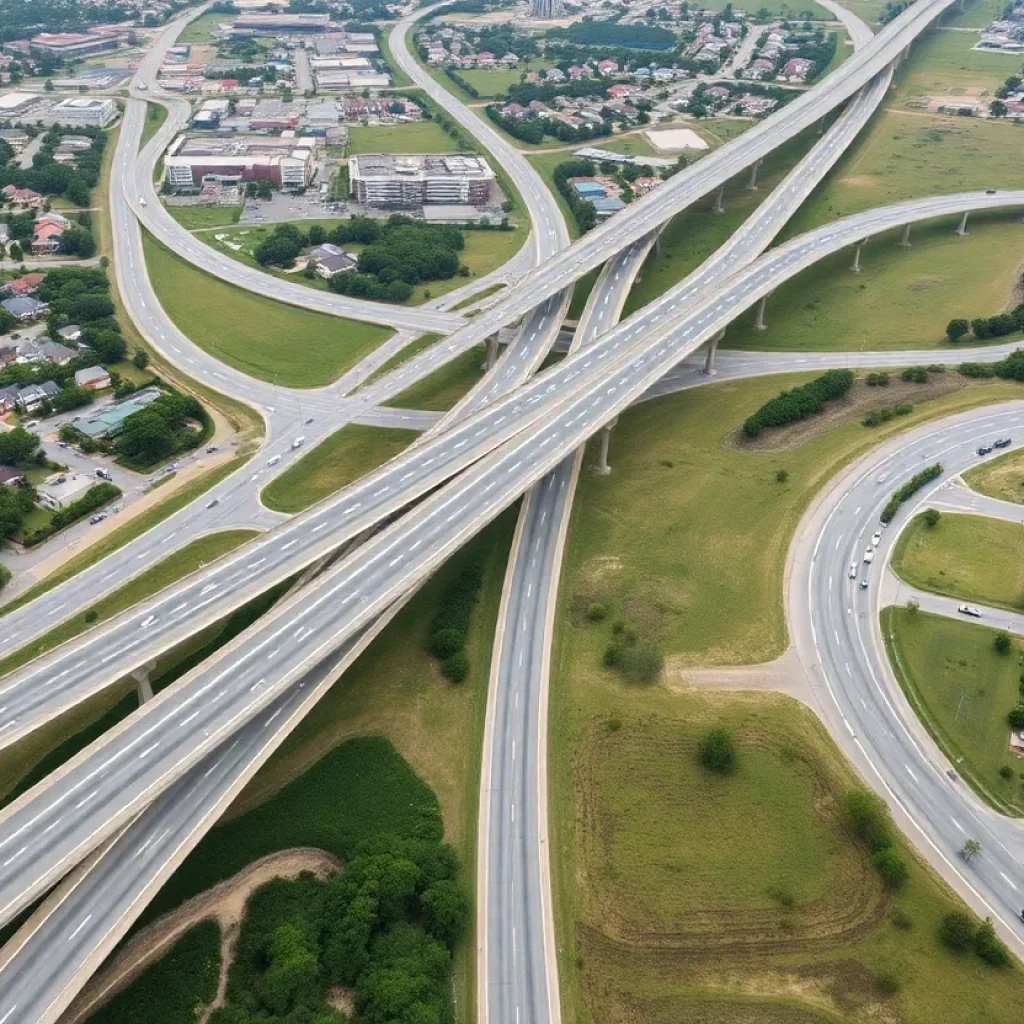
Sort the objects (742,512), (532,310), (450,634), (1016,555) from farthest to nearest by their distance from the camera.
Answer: (532,310), (742,512), (1016,555), (450,634)

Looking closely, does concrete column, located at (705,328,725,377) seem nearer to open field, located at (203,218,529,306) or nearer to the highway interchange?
the highway interchange

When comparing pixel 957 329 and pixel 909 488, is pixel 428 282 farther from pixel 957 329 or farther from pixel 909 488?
pixel 909 488

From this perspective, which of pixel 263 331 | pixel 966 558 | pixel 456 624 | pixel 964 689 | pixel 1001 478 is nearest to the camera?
pixel 964 689

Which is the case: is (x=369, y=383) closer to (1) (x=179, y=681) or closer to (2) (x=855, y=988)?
(1) (x=179, y=681)

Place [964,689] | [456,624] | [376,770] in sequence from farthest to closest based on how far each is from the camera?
[456,624] < [964,689] < [376,770]

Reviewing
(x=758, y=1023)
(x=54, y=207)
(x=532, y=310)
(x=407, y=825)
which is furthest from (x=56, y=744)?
(x=54, y=207)

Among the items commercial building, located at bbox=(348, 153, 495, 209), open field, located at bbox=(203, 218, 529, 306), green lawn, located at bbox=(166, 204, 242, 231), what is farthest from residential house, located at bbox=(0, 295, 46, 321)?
commercial building, located at bbox=(348, 153, 495, 209)

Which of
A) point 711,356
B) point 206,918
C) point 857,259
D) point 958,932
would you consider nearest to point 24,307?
point 711,356
